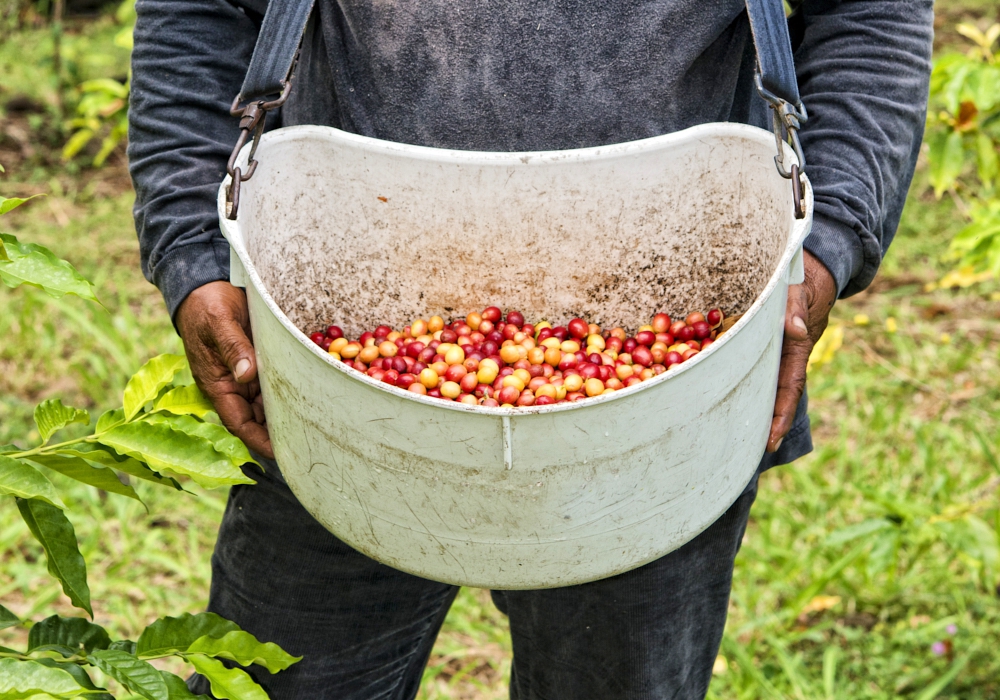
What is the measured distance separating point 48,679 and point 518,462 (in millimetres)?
505

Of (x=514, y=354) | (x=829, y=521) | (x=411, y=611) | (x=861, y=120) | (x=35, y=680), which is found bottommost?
(x=829, y=521)

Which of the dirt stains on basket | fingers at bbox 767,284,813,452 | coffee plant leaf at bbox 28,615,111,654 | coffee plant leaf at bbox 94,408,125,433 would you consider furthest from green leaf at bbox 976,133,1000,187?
coffee plant leaf at bbox 28,615,111,654

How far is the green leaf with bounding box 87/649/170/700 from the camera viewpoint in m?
0.99

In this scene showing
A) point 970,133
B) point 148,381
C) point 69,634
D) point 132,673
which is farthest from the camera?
point 970,133

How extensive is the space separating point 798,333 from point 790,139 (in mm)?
267

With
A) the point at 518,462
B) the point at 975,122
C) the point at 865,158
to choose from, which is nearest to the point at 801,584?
the point at 975,122

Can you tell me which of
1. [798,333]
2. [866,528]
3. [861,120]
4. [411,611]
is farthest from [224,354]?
[866,528]

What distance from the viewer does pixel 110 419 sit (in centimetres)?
114

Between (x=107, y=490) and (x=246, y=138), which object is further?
(x=246, y=138)

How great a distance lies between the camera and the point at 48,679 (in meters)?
0.90

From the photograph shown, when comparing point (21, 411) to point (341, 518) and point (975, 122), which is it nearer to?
point (341, 518)

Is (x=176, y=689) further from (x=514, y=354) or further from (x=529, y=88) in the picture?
(x=529, y=88)

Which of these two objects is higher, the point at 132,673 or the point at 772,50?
the point at 772,50

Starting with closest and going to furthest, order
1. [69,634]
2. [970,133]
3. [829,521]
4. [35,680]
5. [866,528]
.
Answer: [35,680] → [69,634] → [866,528] → [970,133] → [829,521]
